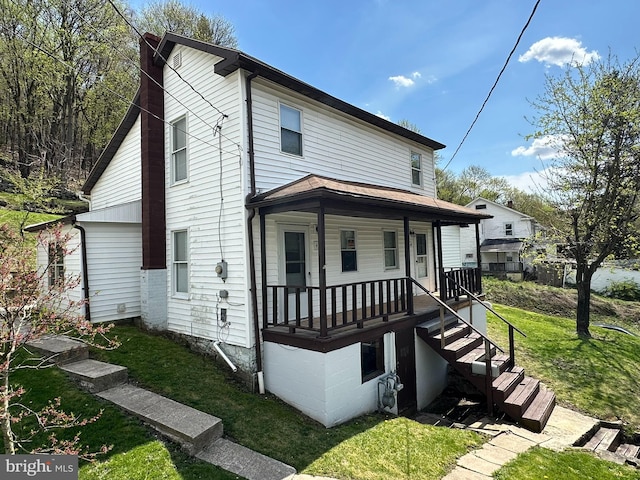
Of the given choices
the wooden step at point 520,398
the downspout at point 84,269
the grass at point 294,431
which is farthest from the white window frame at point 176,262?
the wooden step at point 520,398

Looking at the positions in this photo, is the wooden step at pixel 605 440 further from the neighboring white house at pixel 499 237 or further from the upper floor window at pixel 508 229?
the upper floor window at pixel 508 229

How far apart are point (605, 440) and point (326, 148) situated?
27.8 ft

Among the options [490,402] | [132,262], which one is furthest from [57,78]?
[490,402]

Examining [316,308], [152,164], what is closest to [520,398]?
[316,308]

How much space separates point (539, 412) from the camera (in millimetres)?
6832

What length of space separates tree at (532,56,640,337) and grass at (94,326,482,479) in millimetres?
10725

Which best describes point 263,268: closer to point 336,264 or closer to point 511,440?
point 336,264

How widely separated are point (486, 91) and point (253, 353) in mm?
8000

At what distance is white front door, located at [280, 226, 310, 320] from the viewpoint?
7.84 meters

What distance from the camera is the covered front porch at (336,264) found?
630 centimetres

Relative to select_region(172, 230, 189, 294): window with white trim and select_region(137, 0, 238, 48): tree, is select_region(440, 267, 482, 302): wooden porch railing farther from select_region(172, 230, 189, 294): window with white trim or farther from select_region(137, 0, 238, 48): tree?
select_region(137, 0, 238, 48): tree

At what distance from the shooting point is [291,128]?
8062 mm

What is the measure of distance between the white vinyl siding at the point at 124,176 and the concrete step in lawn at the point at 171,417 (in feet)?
20.5

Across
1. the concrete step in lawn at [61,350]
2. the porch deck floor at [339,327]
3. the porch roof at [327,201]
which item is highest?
the porch roof at [327,201]
